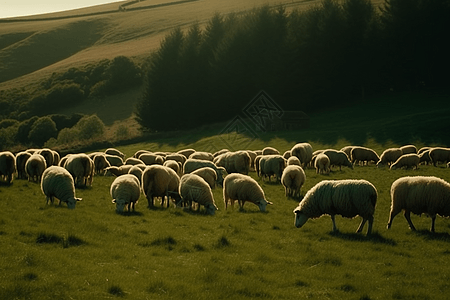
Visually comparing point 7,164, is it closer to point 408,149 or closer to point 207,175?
point 207,175

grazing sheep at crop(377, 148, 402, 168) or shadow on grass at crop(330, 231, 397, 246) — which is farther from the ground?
shadow on grass at crop(330, 231, 397, 246)

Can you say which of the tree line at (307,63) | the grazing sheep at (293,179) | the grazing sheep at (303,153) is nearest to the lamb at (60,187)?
the grazing sheep at (293,179)

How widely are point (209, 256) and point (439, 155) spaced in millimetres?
26028

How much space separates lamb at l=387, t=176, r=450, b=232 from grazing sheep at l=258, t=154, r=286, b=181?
42.3ft

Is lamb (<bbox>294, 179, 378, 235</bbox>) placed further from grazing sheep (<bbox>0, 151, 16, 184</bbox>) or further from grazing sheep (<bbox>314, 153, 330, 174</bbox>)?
grazing sheep (<bbox>314, 153, 330, 174</bbox>)

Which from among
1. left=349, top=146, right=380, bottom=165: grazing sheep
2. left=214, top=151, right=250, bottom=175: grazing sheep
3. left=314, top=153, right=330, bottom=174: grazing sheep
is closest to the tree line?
left=349, top=146, right=380, bottom=165: grazing sheep

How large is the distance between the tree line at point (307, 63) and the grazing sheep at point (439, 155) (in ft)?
104

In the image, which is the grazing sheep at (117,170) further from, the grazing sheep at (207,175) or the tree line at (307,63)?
the tree line at (307,63)

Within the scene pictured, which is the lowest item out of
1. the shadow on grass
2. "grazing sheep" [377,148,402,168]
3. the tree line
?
"grazing sheep" [377,148,402,168]

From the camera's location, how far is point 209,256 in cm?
1215

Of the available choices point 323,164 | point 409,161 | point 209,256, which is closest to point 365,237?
point 209,256

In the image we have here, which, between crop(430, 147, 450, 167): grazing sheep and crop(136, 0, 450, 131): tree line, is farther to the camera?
crop(136, 0, 450, 131): tree line

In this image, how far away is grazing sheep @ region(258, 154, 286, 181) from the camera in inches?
1106

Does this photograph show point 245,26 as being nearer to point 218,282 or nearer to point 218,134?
point 218,134
